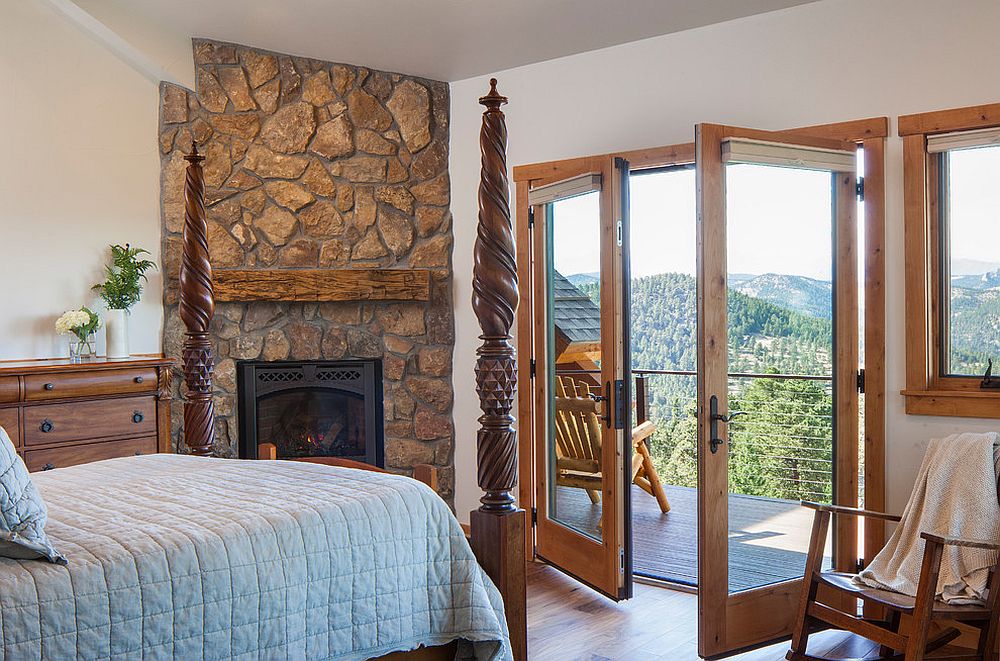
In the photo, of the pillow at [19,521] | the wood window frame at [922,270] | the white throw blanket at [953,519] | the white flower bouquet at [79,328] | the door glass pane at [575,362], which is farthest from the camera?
the white flower bouquet at [79,328]

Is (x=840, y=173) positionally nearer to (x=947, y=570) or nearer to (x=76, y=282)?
(x=947, y=570)

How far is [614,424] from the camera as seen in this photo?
162 inches

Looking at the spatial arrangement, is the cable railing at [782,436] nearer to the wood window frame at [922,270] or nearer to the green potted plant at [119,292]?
the wood window frame at [922,270]

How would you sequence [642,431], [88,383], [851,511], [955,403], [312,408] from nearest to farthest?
[851,511]
[955,403]
[88,383]
[312,408]
[642,431]

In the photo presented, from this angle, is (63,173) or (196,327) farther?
(63,173)

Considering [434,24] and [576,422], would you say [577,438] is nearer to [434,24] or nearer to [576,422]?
[576,422]

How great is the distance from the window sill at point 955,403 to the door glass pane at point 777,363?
33 cm

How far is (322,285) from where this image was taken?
505 cm

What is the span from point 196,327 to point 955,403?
3.15m

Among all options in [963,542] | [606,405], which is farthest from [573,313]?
[963,542]

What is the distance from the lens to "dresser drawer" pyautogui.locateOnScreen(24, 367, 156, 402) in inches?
158

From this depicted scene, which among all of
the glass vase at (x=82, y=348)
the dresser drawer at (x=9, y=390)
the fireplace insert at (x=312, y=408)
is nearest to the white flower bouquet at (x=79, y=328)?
the glass vase at (x=82, y=348)

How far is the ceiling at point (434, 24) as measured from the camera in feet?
13.5

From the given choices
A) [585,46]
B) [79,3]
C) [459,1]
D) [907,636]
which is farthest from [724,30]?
[79,3]
